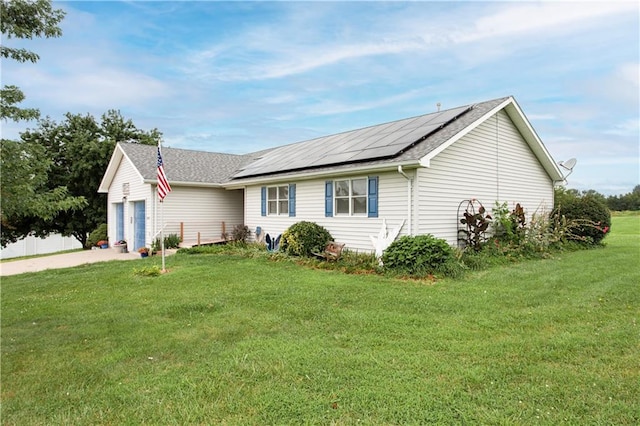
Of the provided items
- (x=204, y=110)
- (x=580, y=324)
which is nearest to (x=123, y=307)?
(x=580, y=324)

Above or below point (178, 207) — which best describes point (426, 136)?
above

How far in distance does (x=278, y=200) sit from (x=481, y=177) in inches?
283

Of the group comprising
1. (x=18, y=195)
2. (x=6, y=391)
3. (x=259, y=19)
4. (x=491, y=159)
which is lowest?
(x=6, y=391)

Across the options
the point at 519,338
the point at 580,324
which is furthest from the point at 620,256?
the point at 519,338

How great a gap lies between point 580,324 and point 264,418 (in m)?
4.43

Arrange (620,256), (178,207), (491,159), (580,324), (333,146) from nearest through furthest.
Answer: (580,324) < (620,256) < (491,159) < (333,146) < (178,207)

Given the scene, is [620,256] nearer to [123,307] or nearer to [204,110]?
[123,307]

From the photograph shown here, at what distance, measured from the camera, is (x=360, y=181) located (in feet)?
38.3

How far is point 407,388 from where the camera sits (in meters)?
3.40

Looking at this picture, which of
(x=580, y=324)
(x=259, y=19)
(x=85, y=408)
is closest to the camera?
(x=85, y=408)

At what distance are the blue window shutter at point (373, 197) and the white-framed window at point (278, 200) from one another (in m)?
4.23

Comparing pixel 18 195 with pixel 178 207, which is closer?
pixel 18 195

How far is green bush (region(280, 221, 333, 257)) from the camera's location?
11.9 metres

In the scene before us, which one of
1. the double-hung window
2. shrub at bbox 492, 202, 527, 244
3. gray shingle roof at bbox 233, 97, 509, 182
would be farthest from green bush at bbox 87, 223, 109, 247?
shrub at bbox 492, 202, 527, 244
